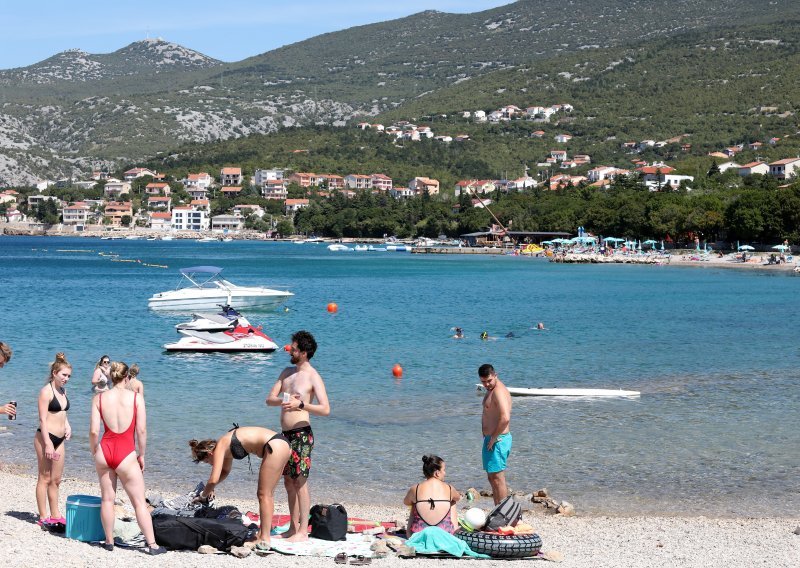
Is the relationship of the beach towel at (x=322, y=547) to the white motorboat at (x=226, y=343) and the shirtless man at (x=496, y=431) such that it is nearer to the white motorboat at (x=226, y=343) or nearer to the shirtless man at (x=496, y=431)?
the shirtless man at (x=496, y=431)

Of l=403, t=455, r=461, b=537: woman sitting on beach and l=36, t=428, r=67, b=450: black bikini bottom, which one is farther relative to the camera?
l=403, t=455, r=461, b=537: woman sitting on beach

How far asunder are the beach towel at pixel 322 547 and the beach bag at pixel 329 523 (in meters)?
0.08

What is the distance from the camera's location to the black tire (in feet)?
35.7

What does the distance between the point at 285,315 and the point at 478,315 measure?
29.4 feet

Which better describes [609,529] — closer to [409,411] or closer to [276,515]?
[276,515]

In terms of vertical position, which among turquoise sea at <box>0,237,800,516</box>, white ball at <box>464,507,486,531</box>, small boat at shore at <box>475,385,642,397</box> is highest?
white ball at <box>464,507,486,531</box>

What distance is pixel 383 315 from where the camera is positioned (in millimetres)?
49344

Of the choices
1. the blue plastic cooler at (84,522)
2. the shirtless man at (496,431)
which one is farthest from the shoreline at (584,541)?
the shirtless man at (496,431)

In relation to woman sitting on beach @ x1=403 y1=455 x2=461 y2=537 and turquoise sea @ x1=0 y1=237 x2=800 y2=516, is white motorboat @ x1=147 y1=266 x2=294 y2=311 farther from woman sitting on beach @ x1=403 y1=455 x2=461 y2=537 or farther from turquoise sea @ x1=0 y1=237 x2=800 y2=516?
woman sitting on beach @ x1=403 y1=455 x2=461 y2=537

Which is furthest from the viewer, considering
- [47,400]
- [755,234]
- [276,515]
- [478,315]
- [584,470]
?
[755,234]

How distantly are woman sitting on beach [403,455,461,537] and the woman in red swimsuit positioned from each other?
9.15 ft

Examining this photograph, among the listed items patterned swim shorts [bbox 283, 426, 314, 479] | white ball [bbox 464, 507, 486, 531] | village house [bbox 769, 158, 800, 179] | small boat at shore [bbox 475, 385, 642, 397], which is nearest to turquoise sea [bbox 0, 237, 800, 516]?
small boat at shore [bbox 475, 385, 642, 397]

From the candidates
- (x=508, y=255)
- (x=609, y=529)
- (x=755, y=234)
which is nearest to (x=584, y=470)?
(x=609, y=529)

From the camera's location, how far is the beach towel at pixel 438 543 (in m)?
10.8
